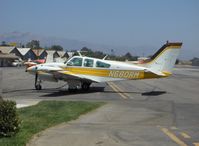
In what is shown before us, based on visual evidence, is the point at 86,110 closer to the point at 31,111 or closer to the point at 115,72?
the point at 31,111

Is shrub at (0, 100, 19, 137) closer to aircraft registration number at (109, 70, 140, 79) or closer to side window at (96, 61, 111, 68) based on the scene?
aircraft registration number at (109, 70, 140, 79)

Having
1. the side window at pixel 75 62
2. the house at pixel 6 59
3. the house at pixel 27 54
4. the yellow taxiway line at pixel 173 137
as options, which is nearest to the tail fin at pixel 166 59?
the side window at pixel 75 62

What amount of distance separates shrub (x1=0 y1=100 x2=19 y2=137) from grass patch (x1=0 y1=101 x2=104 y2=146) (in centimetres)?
19

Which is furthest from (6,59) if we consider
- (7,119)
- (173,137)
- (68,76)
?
(173,137)

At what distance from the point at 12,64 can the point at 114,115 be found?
94336 millimetres

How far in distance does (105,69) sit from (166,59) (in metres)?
3.72

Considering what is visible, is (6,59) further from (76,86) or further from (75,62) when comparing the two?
(76,86)

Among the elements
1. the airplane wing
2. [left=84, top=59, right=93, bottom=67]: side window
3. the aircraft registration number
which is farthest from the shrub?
[left=84, top=59, right=93, bottom=67]: side window

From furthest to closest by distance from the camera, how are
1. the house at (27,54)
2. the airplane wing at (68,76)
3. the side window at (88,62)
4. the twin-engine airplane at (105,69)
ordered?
→ the house at (27,54)
the side window at (88,62)
the twin-engine airplane at (105,69)
the airplane wing at (68,76)

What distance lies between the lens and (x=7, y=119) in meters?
8.87

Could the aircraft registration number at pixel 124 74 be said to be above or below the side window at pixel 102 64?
below

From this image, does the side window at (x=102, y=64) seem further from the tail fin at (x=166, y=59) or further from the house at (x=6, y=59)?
the house at (x=6, y=59)

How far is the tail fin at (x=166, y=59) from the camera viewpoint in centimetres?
2308

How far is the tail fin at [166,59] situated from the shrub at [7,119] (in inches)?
594
